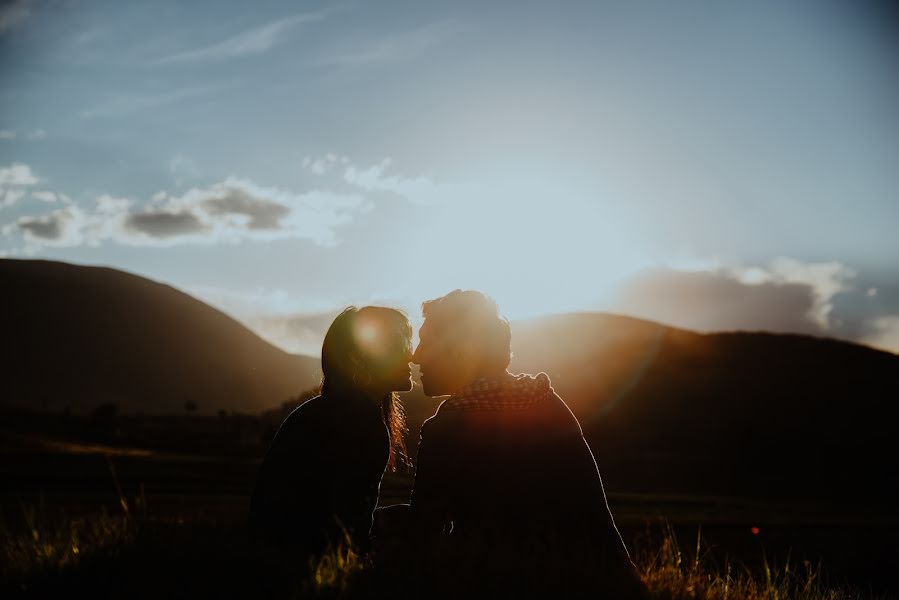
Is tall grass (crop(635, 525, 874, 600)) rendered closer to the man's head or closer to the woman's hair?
the man's head

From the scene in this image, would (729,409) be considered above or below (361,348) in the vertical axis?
below

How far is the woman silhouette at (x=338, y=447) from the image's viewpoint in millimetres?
4973

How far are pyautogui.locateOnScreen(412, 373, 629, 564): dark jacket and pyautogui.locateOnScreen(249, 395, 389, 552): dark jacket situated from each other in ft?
3.17

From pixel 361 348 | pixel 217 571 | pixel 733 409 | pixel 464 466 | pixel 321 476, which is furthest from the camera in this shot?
pixel 733 409

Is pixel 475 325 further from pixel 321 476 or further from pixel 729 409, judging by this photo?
pixel 729 409

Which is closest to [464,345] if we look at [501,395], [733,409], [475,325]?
[475,325]

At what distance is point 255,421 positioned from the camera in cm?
12000

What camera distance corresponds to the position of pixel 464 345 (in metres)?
4.39

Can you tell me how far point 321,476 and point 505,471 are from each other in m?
1.51

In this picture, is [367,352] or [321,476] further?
[367,352]

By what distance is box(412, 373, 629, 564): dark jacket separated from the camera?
4133 mm

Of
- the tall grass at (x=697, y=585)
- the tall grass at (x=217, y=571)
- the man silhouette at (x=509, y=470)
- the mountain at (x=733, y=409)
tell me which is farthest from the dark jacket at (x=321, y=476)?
the mountain at (x=733, y=409)

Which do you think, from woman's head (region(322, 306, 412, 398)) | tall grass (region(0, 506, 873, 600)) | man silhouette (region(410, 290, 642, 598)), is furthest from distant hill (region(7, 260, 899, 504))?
man silhouette (region(410, 290, 642, 598))

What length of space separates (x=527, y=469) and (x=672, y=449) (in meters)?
87.0
